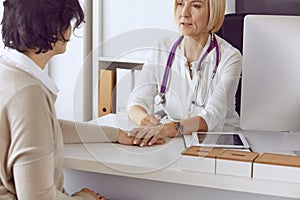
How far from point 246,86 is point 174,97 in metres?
0.39

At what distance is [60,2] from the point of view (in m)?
1.22

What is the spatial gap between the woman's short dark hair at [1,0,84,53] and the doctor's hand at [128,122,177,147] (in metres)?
0.42

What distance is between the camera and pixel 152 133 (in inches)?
61.7

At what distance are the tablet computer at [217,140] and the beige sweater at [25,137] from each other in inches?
17.9

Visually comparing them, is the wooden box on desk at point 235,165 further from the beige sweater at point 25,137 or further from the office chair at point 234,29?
the office chair at point 234,29

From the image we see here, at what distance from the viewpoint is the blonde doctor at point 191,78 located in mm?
1771

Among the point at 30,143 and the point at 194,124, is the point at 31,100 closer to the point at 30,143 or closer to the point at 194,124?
the point at 30,143

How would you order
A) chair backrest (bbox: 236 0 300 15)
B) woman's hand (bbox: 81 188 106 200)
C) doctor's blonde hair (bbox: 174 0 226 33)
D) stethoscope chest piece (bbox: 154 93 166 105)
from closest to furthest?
woman's hand (bbox: 81 188 106 200) → stethoscope chest piece (bbox: 154 93 166 105) → doctor's blonde hair (bbox: 174 0 226 33) → chair backrest (bbox: 236 0 300 15)

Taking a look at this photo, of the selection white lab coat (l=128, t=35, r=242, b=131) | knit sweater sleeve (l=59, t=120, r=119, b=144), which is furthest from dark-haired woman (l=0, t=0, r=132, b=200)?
white lab coat (l=128, t=35, r=242, b=131)

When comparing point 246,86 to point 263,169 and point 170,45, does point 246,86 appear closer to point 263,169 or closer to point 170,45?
point 263,169

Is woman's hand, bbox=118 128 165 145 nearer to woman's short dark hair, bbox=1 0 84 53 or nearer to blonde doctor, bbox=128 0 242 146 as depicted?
blonde doctor, bbox=128 0 242 146

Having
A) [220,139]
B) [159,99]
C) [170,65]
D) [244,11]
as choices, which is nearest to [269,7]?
[244,11]

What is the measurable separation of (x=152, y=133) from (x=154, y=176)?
286mm

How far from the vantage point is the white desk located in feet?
4.04
